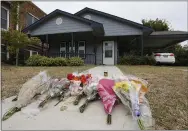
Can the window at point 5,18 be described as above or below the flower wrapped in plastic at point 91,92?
above

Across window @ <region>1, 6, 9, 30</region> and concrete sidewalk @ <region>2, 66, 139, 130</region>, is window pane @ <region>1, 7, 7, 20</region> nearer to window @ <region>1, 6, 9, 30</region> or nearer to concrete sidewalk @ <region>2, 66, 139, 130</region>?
window @ <region>1, 6, 9, 30</region>

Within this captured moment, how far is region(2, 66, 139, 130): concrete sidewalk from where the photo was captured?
2482mm

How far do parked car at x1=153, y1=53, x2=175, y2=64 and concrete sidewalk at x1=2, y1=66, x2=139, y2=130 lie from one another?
12580 mm

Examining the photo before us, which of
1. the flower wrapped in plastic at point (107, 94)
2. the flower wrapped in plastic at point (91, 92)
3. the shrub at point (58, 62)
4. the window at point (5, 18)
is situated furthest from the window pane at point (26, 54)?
the flower wrapped in plastic at point (107, 94)

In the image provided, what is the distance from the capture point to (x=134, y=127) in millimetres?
2445

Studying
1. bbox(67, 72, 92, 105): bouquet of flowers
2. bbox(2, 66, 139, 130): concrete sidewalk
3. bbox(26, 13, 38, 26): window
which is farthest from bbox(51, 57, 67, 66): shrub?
bbox(2, 66, 139, 130): concrete sidewalk

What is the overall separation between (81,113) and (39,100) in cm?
86

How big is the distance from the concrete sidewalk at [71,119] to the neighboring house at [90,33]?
10.4 metres

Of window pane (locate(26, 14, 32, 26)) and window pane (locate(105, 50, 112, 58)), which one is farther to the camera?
window pane (locate(26, 14, 32, 26))

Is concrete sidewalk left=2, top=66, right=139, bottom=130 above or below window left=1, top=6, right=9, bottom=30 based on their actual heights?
below

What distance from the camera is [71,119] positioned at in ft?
8.76

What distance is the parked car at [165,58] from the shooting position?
47.5 feet

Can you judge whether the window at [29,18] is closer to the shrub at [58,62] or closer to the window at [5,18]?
the window at [5,18]

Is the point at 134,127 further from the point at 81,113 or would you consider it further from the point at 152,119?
the point at 81,113
